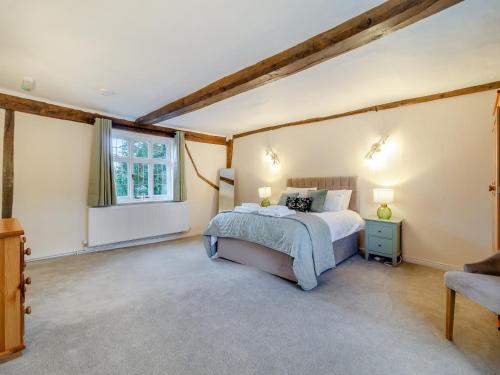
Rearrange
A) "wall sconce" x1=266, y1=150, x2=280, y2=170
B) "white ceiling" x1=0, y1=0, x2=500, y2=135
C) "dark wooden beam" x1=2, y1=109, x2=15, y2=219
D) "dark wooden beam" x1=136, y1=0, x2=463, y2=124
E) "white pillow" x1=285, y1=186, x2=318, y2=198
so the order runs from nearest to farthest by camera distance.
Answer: "dark wooden beam" x1=136, y1=0, x2=463, y2=124 → "white ceiling" x1=0, y1=0, x2=500, y2=135 → "dark wooden beam" x1=2, y1=109, x2=15, y2=219 → "white pillow" x1=285, y1=186, x2=318, y2=198 → "wall sconce" x1=266, y1=150, x2=280, y2=170

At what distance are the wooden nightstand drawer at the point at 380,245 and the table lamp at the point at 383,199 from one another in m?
0.33

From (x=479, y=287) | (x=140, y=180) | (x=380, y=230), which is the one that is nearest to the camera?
(x=479, y=287)

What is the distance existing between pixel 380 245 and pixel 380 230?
0.71ft

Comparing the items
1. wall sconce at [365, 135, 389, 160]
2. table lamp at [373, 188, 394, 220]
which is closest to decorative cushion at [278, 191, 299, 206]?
table lamp at [373, 188, 394, 220]

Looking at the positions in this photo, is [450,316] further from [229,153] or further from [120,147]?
[229,153]

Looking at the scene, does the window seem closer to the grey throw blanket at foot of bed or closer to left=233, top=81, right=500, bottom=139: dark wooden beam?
the grey throw blanket at foot of bed

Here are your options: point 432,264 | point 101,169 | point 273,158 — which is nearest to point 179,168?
point 101,169

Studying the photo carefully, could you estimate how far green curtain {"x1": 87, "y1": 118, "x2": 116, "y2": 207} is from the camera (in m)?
3.91

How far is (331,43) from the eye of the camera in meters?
1.90

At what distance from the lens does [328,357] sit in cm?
158

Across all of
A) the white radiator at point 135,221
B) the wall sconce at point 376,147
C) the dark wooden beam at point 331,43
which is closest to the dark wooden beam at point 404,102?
the wall sconce at point 376,147

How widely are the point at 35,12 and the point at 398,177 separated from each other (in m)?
4.34

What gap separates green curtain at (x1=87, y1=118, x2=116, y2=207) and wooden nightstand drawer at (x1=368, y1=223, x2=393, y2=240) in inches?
160

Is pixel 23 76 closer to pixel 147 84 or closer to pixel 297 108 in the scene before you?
pixel 147 84
